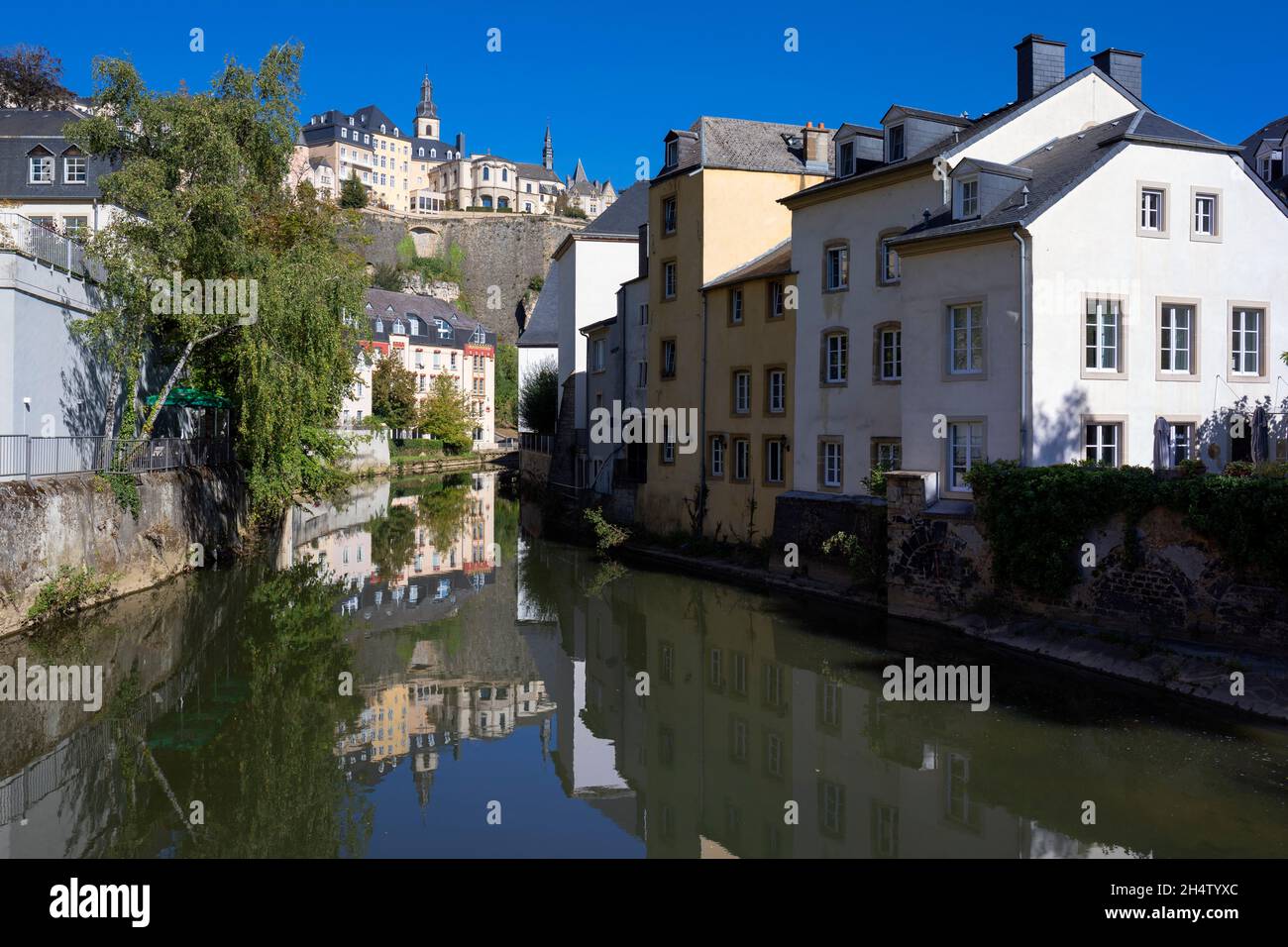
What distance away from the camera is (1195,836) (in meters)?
9.98

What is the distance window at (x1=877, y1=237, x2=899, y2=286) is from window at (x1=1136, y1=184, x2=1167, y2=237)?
5198 mm

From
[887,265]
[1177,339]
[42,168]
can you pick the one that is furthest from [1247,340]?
[42,168]

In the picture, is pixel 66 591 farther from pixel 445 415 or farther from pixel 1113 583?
pixel 445 415

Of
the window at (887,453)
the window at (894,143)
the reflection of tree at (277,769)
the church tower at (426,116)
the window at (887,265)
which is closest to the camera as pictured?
the reflection of tree at (277,769)

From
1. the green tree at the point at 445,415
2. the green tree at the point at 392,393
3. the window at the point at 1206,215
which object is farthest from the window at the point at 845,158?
the green tree at the point at 445,415

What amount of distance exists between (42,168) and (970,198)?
31.3 metres

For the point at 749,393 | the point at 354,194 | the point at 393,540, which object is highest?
the point at 354,194

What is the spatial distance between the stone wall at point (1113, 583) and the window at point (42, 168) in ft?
102

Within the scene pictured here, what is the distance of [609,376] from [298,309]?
17263 millimetres

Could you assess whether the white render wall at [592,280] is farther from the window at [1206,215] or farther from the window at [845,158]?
the window at [1206,215]

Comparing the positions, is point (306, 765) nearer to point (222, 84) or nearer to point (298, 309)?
point (298, 309)

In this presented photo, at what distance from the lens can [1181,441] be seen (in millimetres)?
19828

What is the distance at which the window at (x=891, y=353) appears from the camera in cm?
2350
